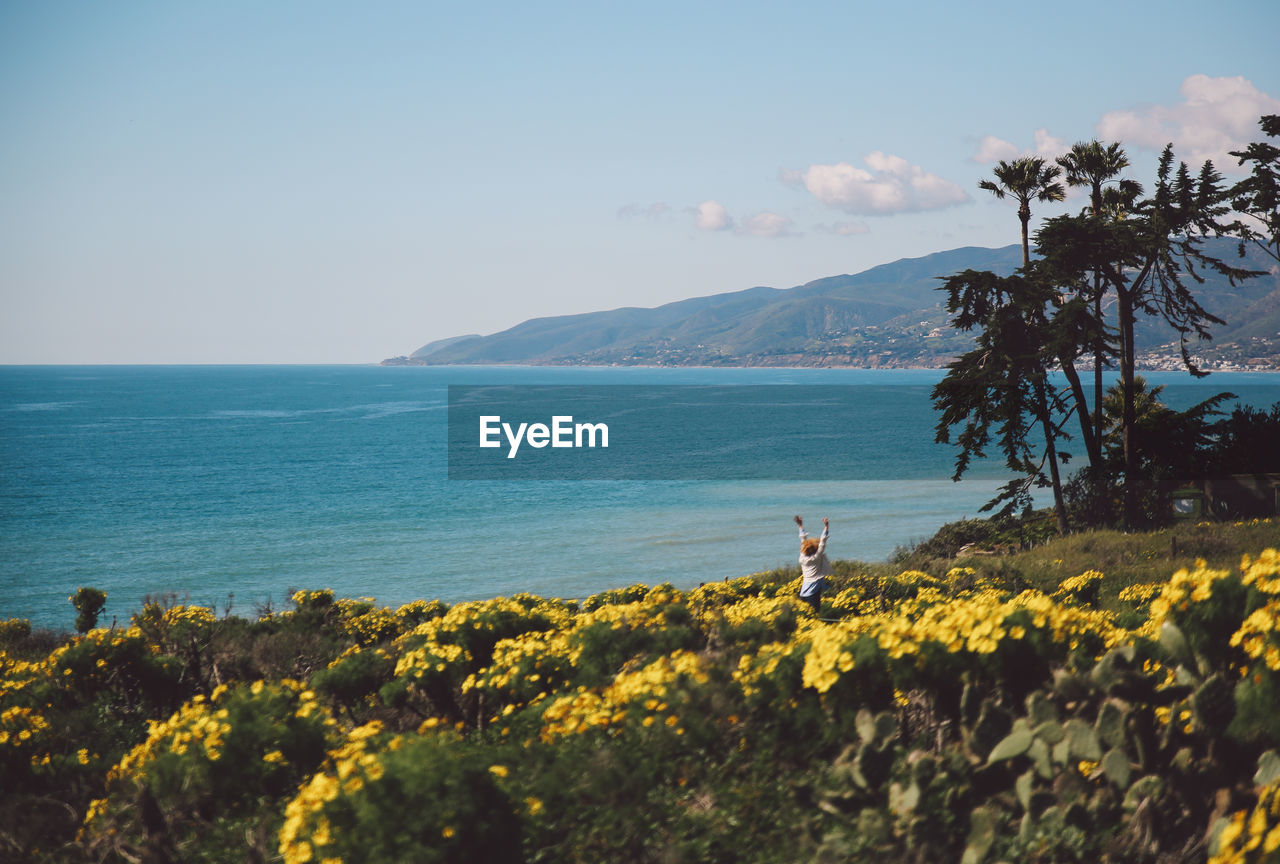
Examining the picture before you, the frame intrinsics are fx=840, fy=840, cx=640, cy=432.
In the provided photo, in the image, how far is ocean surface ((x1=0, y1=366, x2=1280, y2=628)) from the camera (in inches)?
1490

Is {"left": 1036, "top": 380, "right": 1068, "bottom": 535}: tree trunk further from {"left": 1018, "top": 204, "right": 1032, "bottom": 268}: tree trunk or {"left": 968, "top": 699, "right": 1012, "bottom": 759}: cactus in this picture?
{"left": 968, "top": 699, "right": 1012, "bottom": 759}: cactus

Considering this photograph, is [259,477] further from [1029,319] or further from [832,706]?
[832,706]

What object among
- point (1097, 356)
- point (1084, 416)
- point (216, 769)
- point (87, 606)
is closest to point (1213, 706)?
point (216, 769)

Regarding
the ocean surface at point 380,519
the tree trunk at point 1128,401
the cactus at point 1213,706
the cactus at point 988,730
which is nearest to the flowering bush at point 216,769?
the cactus at point 988,730

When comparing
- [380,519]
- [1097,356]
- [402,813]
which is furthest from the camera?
[380,519]

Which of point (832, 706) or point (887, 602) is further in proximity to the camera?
point (887, 602)

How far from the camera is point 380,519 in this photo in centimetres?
5441

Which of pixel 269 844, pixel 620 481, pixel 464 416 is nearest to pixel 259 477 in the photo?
pixel 620 481

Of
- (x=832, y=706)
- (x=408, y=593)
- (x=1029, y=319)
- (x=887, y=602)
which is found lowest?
(x=408, y=593)

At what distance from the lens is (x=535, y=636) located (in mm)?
8867

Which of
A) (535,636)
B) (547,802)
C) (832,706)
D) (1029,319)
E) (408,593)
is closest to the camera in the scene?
(547,802)

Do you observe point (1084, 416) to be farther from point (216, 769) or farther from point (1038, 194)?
point (216, 769)

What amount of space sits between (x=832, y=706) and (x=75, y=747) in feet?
23.7

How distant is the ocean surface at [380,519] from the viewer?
3784cm
